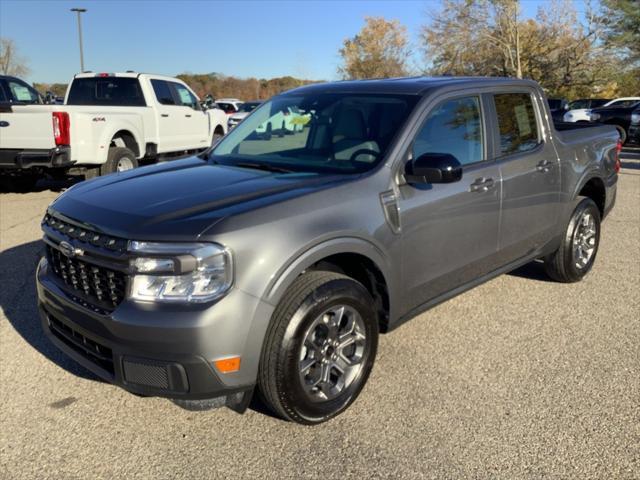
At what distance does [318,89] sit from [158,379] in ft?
8.31

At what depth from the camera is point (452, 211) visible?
3.71 m

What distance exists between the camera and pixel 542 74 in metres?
41.8

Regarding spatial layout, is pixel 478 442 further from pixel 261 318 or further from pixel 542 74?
pixel 542 74

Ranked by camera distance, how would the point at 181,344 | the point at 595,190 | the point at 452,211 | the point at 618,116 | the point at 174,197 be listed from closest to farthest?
the point at 181,344 < the point at 174,197 < the point at 452,211 < the point at 595,190 < the point at 618,116

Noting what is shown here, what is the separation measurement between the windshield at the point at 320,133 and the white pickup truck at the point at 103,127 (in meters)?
5.32

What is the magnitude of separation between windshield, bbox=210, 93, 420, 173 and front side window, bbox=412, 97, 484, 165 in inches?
7.0

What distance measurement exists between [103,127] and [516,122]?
22.6ft

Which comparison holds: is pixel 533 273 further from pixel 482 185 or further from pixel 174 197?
pixel 174 197

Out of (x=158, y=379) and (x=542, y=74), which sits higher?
(x=542, y=74)

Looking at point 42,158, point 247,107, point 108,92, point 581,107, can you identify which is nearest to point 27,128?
point 42,158

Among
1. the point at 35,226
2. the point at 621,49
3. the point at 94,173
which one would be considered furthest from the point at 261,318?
the point at 621,49

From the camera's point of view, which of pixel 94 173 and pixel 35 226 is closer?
pixel 35 226

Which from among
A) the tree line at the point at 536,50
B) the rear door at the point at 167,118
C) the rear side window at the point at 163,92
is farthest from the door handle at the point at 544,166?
the tree line at the point at 536,50

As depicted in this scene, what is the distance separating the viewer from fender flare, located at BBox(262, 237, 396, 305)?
2742 millimetres
